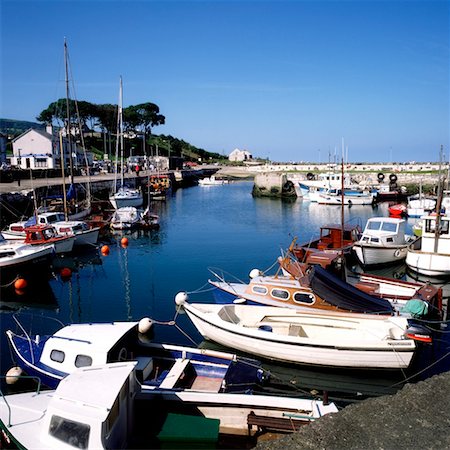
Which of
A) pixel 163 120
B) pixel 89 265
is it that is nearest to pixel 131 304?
pixel 89 265

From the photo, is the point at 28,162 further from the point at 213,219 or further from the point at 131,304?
the point at 131,304

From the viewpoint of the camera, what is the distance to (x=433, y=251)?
23.3m

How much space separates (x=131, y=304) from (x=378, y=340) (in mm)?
10924

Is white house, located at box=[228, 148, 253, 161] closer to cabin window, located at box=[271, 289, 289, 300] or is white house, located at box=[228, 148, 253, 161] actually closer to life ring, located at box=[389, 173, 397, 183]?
life ring, located at box=[389, 173, 397, 183]

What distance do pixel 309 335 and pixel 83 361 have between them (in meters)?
6.95

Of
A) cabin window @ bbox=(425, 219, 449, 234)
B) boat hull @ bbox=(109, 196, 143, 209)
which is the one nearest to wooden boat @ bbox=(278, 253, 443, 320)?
cabin window @ bbox=(425, 219, 449, 234)

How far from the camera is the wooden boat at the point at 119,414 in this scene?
711 centimetres

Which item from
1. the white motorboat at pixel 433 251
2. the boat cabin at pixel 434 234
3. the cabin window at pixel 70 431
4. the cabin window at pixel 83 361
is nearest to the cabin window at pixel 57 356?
the cabin window at pixel 83 361

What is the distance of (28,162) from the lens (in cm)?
6706

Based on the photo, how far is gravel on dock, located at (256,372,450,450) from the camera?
15.5 feet

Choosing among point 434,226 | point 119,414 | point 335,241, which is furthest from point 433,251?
point 119,414

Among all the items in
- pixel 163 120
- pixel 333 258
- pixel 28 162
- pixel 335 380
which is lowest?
pixel 335 380

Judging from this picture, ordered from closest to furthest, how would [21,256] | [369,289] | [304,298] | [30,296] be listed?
[304,298] → [369,289] → [30,296] → [21,256]

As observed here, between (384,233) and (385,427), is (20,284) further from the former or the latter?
(384,233)
